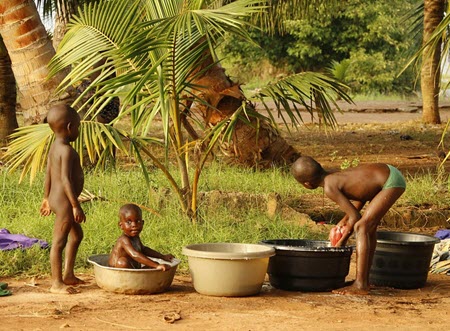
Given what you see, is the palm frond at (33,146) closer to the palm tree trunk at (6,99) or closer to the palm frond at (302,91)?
the palm frond at (302,91)

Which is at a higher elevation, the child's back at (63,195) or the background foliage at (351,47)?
the background foliage at (351,47)

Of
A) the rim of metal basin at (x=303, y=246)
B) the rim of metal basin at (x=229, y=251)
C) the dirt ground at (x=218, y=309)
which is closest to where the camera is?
the dirt ground at (x=218, y=309)

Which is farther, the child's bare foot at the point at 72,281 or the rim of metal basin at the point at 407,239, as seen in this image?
the rim of metal basin at the point at 407,239

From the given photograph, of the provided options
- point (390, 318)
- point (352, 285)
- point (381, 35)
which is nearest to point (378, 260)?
point (352, 285)

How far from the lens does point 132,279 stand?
557 cm

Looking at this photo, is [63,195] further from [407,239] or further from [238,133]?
[238,133]

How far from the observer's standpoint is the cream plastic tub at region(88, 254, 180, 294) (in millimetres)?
5566

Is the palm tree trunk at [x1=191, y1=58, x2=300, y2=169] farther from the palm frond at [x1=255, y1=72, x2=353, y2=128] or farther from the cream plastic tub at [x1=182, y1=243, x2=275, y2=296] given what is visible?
the cream plastic tub at [x1=182, y1=243, x2=275, y2=296]

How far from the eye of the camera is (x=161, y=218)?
7.51 metres

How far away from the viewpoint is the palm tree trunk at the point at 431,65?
16516mm

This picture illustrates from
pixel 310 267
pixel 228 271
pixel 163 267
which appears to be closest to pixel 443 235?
pixel 310 267

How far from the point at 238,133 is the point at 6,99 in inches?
A: 152

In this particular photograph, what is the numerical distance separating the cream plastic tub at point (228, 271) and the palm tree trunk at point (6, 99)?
773 cm

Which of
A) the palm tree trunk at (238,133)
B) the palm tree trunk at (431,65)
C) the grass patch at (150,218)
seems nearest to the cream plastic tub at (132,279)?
the grass patch at (150,218)
